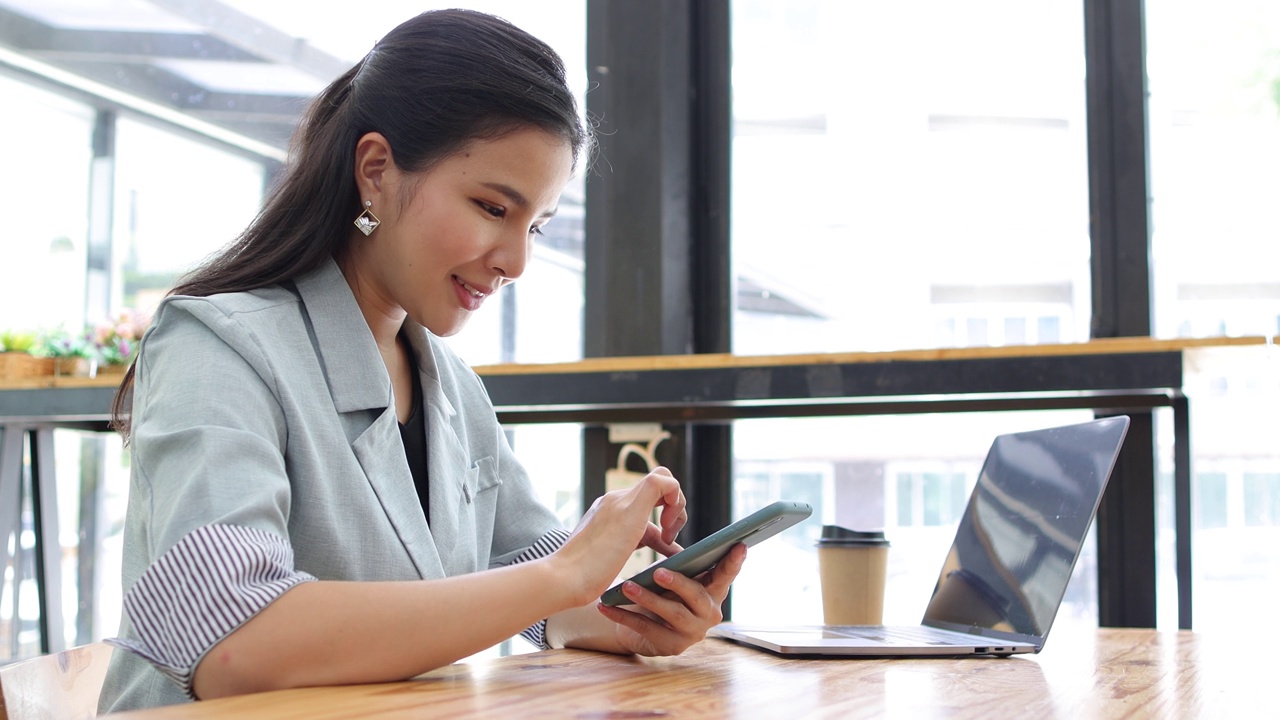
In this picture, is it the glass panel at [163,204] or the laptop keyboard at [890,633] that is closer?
the laptop keyboard at [890,633]

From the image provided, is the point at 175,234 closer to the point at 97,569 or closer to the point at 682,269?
the point at 97,569

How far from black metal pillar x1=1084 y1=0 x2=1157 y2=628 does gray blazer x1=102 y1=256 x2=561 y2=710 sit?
132cm

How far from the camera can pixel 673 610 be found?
1.04m

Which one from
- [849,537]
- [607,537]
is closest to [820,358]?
[849,537]

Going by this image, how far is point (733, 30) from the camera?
2.50m

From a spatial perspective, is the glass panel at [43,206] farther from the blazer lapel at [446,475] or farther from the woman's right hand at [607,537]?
the woman's right hand at [607,537]

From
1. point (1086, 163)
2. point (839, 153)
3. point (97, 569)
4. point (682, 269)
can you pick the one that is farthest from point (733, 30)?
point (97, 569)

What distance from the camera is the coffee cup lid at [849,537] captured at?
1444 millimetres

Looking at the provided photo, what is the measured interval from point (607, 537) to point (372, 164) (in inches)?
19.5

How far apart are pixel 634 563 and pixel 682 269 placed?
0.62 metres

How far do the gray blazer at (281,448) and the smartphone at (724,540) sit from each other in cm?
19

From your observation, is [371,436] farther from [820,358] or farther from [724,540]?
[820,358]

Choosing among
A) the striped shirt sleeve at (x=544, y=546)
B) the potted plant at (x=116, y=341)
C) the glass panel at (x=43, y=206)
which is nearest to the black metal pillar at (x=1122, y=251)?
the striped shirt sleeve at (x=544, y=546)

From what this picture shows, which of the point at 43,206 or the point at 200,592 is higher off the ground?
the point at 43,206
